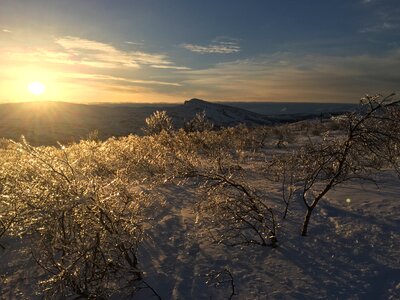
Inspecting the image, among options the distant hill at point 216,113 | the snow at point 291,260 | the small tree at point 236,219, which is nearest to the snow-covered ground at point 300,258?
the snow at point 291,260

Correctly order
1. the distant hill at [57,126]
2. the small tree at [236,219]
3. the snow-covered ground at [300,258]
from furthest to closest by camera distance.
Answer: the distant hill at [57,126]
the small tree at [236,219]
the snow-covered ground at [300,258]

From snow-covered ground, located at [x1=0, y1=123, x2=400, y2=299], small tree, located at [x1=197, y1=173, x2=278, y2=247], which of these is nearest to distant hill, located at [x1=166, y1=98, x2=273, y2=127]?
snow-covered ground, located at [x1=0, y1=123, x2=400, y2=299]

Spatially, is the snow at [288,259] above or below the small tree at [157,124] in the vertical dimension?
below

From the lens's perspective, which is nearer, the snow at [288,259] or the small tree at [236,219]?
the snow at [288,259]

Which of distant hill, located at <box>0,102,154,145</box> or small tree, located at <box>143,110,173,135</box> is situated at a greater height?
small tree, located at <box>143,110,173,135</box>

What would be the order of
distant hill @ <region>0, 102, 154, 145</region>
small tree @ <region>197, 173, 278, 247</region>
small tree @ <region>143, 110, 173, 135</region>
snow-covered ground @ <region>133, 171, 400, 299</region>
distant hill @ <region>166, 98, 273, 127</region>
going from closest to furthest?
1. snow-covered ground @ <region>133, 171, 400, 299</region>
2. small tree @ <region>197, 173, 278, 247</region>
3. small tree @ <region>143, 110, 173, 135</region>
4. distant hill @ <region>0, 102, 154, 145</region>
5. distant hill @ <region>166, 98, 273, 127</region>

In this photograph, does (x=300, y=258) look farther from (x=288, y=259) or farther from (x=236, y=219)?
(x=236, y=219)

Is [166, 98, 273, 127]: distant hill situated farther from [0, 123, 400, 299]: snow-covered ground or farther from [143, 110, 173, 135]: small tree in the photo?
[0, 123, 400, 299]: snow-covered ground

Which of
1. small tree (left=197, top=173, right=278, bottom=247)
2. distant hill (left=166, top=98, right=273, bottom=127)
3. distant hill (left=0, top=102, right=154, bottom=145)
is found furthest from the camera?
distant hill (left=166, top=98, right=273, bottom=127)

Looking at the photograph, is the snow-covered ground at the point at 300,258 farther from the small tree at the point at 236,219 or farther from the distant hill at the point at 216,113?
the distant hill at the point at 216,113

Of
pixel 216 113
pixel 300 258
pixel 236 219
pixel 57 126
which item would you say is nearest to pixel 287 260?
pixel 300 258

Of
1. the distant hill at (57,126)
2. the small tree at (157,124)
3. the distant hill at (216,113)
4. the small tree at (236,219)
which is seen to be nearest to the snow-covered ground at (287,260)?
the small tree at (236,219)

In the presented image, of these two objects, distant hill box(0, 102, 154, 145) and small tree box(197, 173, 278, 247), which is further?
distant hill box(0, 102, 154, 145)

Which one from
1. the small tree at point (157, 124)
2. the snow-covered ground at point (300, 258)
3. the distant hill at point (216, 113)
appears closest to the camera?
the snow-covered ground at point (300, 258)
